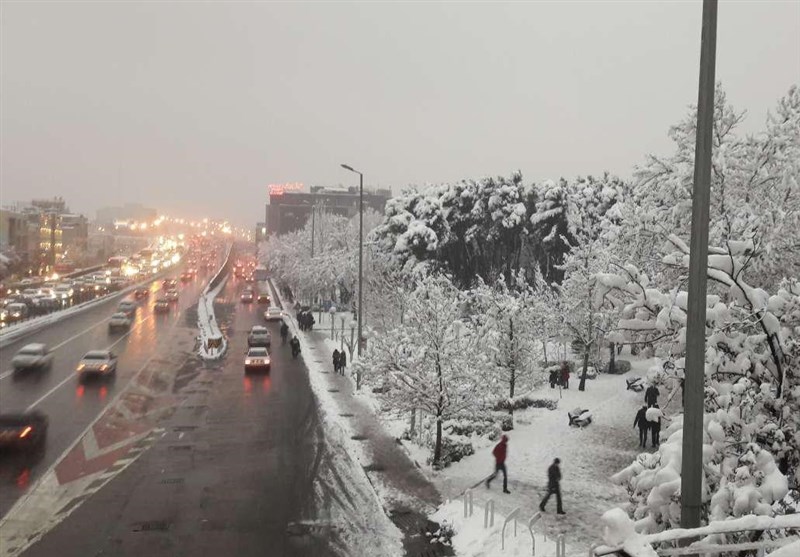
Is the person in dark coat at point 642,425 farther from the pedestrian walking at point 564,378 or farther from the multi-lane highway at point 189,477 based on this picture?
the multi-lane highway at point 189,477

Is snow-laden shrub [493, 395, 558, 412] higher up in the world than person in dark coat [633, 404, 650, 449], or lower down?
lower down

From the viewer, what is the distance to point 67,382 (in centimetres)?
3017

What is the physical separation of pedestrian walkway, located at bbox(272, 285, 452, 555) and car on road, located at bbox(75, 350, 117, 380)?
35.7 ft

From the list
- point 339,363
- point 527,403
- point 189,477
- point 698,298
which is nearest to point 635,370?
point 527,403

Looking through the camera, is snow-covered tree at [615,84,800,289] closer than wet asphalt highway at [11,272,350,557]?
Yes

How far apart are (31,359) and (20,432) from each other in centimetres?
1499

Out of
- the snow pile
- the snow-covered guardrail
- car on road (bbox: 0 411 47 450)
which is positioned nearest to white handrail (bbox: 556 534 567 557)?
the snow pile

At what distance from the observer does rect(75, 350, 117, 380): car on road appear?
3091cm

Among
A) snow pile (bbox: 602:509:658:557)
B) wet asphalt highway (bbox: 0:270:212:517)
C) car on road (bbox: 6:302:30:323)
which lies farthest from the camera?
car on road (bbox: 6:302:30:323)

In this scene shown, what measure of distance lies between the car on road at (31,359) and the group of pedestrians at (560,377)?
2580 cm

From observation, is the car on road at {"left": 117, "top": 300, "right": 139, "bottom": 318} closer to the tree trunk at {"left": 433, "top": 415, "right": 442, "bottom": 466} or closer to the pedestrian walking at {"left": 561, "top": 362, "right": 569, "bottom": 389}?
the pedestrian walking at {"left": 561, "top": 362, "right": 569, "bottom": 389}

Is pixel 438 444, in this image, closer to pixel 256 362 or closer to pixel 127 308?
pixel 256 362

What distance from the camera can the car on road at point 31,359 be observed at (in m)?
32.1

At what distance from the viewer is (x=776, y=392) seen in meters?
7.79
